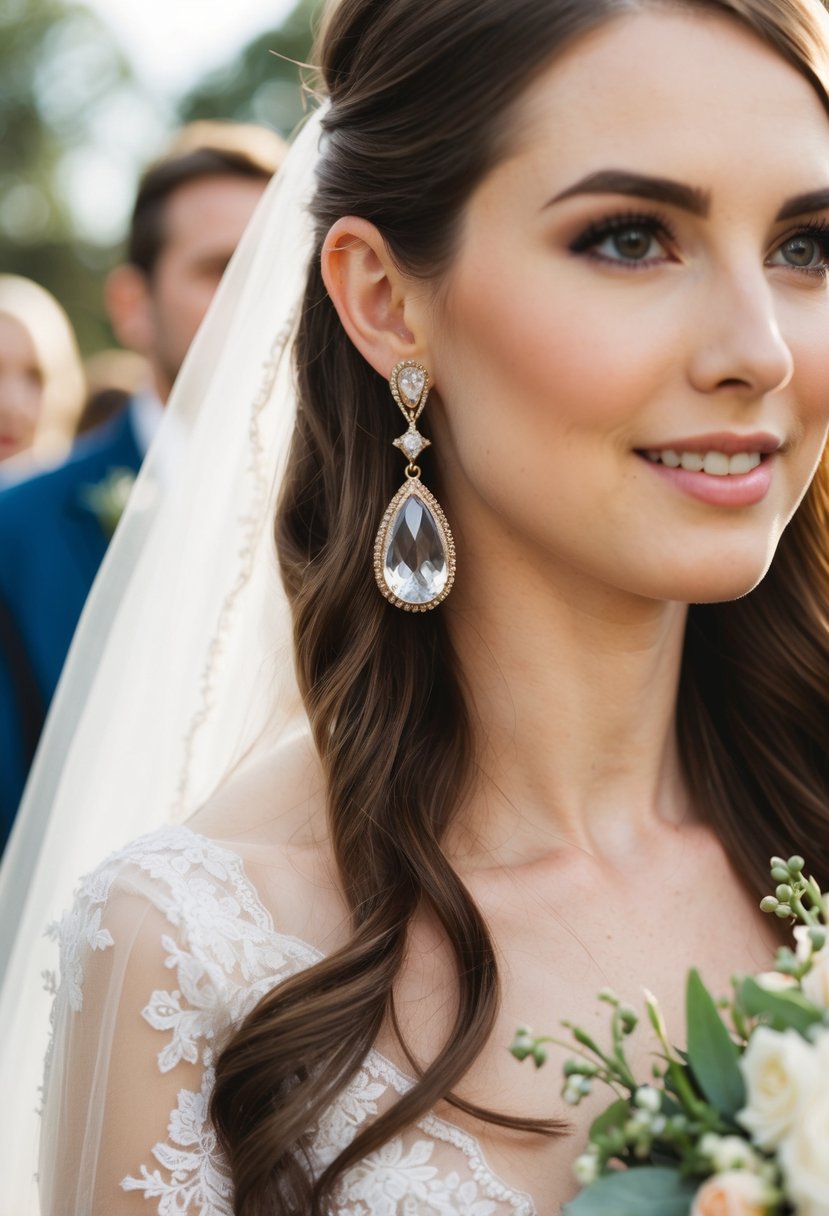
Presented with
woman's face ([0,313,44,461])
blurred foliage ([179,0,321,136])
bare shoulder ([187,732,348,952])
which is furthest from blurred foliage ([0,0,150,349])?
bare shoulder ([187,732,348,952])

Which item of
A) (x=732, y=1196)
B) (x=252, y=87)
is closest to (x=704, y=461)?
(x=732, y=1196)

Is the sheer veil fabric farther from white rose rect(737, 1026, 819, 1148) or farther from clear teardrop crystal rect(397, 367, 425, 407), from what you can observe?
white rose rect(737, 1026, 819, 1148)

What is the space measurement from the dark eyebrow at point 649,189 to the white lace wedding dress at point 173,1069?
3.59 feet

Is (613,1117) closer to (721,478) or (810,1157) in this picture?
(810,1157)

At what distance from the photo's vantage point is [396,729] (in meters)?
2.37

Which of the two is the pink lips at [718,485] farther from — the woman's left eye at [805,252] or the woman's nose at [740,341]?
the woman's left eye at [805,252]

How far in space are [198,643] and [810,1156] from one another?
1.59 meters

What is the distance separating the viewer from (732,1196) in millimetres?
1439

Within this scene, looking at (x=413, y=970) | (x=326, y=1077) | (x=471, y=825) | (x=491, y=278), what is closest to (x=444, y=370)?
(x=491, y=278)

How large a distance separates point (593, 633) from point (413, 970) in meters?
0.58

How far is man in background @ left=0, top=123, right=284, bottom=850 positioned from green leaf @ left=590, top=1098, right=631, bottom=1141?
9.67 feet

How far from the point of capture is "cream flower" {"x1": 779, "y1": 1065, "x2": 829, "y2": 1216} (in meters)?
1.41

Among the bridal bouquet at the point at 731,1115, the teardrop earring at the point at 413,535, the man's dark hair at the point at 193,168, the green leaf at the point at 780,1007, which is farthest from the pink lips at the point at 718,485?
the man's dark hair at the point at 193,168

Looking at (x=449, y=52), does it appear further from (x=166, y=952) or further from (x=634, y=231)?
(x=166, y=952)
